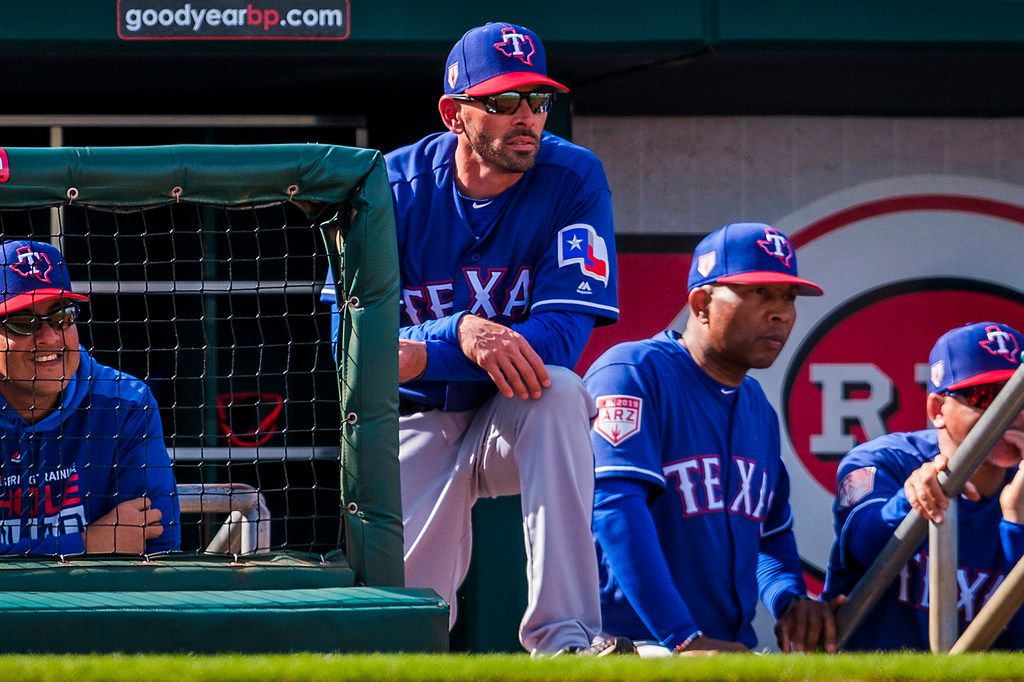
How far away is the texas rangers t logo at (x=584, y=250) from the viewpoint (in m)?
3.56

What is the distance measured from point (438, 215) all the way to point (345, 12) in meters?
1.78

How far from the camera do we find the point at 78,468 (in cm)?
373

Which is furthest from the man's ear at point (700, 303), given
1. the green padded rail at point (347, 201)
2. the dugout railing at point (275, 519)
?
the green padded rail at point (347, 201)

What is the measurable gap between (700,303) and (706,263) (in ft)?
0.36

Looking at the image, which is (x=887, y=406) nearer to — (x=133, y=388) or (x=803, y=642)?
(x=803, y=642)

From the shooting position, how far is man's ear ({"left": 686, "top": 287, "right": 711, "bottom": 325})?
13.5 feet

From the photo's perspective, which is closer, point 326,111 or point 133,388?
point 133,388

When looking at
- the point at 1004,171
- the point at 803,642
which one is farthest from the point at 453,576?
the point at 1004,171

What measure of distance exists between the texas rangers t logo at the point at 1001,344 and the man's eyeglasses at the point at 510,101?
1.21 metres

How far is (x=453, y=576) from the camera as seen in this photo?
146 inches

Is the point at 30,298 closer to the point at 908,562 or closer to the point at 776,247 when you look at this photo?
the point at 776,247

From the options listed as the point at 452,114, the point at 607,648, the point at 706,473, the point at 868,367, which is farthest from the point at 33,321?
the point at 868,367

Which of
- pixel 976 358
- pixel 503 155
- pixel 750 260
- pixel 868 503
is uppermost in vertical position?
pixel 503 155

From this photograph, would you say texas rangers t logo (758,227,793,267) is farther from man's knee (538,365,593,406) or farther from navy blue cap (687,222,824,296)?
man's knee (538,365,593,406)
